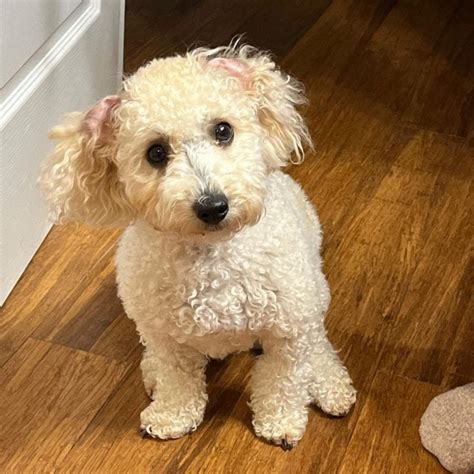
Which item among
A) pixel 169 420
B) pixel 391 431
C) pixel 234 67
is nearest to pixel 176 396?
pixel 169 420

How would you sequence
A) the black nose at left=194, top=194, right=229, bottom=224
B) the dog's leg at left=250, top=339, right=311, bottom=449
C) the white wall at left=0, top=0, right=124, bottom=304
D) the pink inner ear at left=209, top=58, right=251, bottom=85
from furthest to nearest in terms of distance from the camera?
the white wall at left=0, top=0, right=124, bottom=304 < the dog's leg at left=250, top=339, right=311, bottom=449 < the pink inner ear at left=209, top=58, right=251, bottom=85 < the black nose at left=194, top=194, right=229, bottom=224

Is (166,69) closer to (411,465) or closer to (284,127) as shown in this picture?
(284,127)

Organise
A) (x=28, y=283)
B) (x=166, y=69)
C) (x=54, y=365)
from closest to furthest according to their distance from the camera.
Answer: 1. (x=166, y=69)
2. (x=54, y=365)
3. (x=28, y=283)

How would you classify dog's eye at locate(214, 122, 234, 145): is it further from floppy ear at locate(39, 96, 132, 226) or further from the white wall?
the white wall

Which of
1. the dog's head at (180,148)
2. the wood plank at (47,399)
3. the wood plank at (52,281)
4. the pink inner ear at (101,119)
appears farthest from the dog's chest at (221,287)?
the wood plank at (52,281)

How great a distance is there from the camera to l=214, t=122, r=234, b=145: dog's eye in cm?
135

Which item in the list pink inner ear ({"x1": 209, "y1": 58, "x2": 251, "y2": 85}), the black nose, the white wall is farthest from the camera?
the white wall

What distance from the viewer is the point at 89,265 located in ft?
6.77

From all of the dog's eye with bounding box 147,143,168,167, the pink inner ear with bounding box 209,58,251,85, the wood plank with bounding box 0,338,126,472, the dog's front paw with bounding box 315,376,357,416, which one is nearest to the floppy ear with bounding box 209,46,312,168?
the pink inner ear with bounding box 209,58,251,85

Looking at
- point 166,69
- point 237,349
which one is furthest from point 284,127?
point 237,349

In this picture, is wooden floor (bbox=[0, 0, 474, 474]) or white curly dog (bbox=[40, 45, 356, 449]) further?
wooden floor (bbox=[0, 0, 474, 474])

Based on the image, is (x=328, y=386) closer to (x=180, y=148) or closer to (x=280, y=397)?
(x=280, y=397)

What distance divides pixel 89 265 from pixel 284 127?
75 centimetres

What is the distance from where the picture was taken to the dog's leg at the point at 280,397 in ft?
5.31
